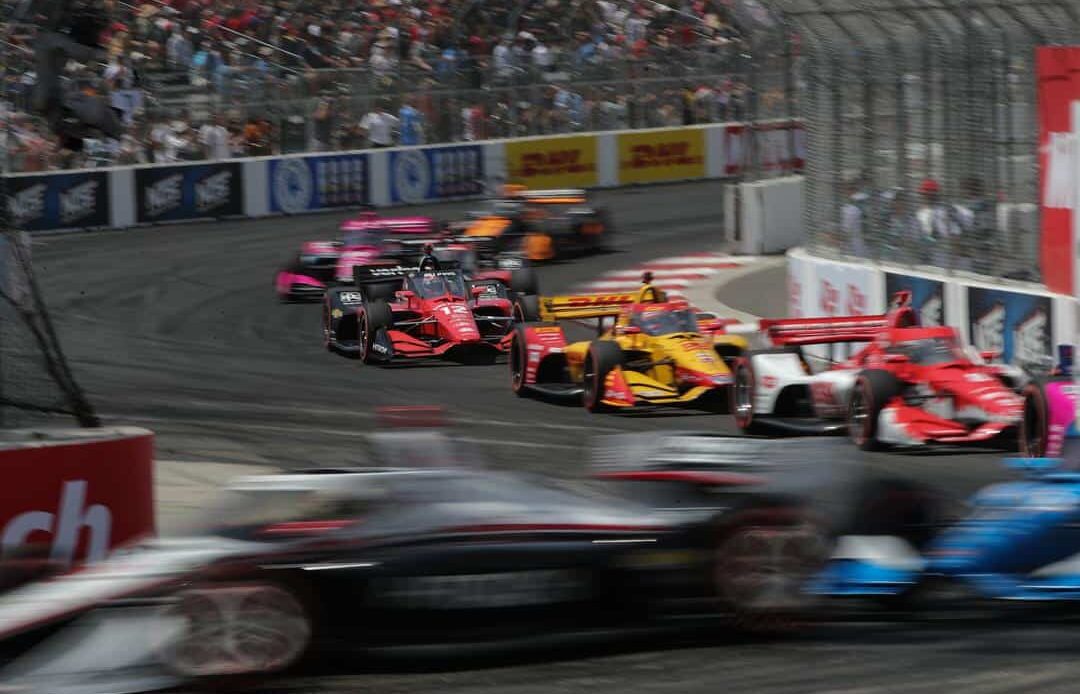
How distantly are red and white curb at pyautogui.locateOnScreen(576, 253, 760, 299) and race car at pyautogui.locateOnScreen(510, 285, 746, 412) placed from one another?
6.36 meters

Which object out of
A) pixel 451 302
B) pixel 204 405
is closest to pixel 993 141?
pixel 451 302

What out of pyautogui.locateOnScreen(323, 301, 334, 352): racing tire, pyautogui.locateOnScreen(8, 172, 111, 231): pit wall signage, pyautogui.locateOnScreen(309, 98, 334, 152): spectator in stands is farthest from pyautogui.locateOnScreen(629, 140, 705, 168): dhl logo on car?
pyautogui.locateOnScreen(323, 301, 334, 352): racing tire

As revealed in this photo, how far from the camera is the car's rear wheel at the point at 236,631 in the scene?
6.89 meters

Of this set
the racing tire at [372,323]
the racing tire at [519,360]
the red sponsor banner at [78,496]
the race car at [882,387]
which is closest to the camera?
the red sponsor banner at [78,496]

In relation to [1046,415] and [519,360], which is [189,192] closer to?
[519,360]

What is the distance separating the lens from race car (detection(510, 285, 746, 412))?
15000 millimetres

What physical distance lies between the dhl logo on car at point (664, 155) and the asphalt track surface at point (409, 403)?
0.83 metres

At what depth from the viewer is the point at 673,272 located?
979 inches

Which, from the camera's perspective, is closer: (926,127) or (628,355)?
(628,355)

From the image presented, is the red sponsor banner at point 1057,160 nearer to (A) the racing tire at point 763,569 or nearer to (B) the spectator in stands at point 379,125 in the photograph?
(A) the racing tire at point 763,569

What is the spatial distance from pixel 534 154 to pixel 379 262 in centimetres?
1175

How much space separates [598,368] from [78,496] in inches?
278

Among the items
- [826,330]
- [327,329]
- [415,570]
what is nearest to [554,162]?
[327,329]

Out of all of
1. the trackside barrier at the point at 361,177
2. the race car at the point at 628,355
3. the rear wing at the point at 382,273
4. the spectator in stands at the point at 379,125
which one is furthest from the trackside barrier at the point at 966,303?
the spectator in stands at the point at 379,125
